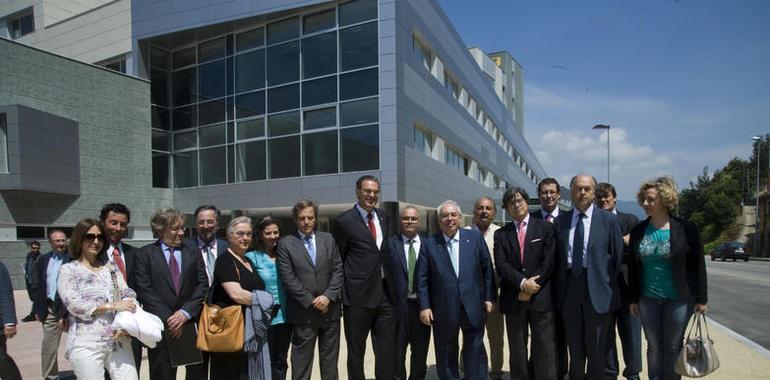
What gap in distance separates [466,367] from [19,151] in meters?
16.8

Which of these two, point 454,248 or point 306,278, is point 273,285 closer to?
point 306,278

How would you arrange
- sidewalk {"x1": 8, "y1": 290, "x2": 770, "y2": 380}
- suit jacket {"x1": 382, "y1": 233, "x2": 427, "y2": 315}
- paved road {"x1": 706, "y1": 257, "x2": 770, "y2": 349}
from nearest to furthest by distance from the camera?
suit jacket {"x1": 382, "y1": 233, "x2": 427, "y2": 315} < sidewalk {"x1": 8, "y1": 290, "x2": 770, "y2": 380} < paved road {"x1": 706, "y1": 257, "x2": 770, "y2": 349}

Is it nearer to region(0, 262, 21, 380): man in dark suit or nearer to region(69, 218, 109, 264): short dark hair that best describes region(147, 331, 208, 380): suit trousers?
region(69, 218, 109, 264): short dark hair

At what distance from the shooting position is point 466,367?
4.64m

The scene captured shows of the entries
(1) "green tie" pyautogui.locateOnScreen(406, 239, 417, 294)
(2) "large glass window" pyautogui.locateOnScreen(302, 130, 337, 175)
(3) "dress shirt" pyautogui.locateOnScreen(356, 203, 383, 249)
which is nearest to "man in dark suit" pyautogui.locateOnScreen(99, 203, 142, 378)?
(3) "dress shirt" pyautogui.locateOnScreen(356, 203, 383, 249)

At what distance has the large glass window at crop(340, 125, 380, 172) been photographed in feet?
53.6

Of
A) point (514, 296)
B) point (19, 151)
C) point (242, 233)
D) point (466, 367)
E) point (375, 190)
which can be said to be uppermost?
point (19, 151)

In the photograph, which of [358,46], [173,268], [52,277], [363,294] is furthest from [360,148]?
[173,268]

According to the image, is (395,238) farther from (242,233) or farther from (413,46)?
(413,46)

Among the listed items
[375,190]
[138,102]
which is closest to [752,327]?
[375,190]

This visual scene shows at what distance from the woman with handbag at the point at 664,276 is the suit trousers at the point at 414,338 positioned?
1.99m

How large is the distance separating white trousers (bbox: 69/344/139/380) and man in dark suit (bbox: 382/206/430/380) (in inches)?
91.8

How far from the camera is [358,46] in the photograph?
16609mm

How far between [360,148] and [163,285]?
12.7m
